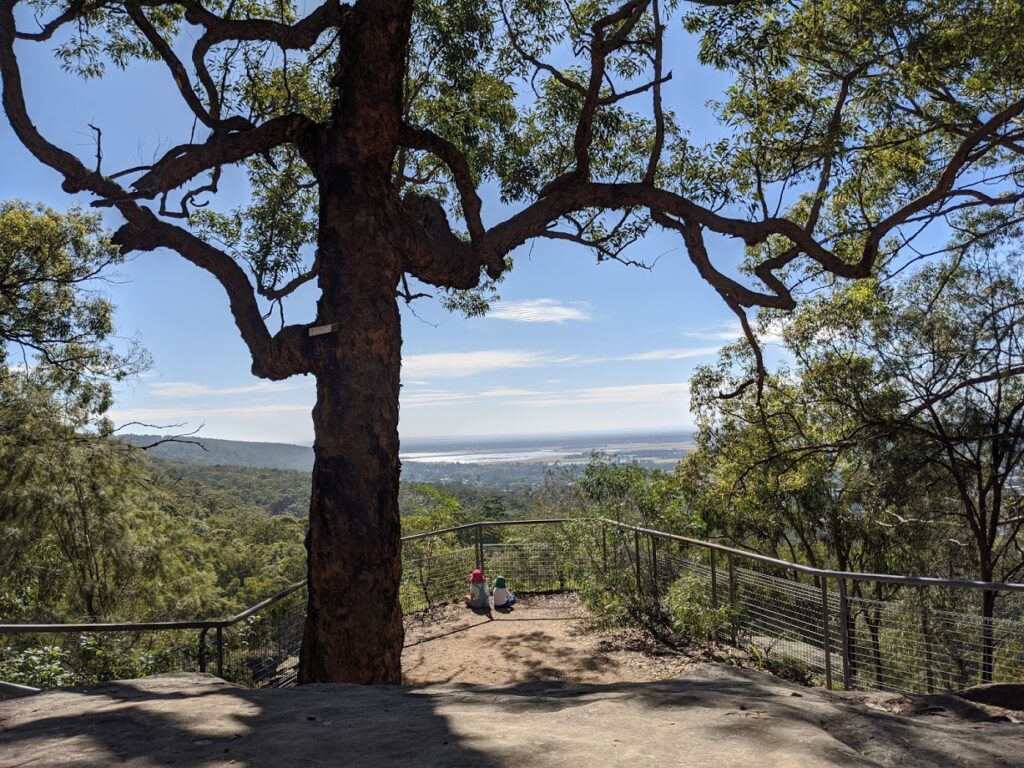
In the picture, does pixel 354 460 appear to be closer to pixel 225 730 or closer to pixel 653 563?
pixel 225 730

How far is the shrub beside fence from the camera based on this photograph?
5.15 m

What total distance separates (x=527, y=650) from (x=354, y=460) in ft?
12.1

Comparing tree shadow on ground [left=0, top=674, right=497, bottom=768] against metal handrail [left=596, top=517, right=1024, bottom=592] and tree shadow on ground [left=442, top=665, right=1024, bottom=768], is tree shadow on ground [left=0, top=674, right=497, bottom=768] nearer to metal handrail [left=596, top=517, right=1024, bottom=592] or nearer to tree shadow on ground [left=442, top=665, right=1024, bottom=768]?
tree shadow on ground [left=442, top=665, right=1024, bottom=768]

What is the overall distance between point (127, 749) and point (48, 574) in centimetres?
1976

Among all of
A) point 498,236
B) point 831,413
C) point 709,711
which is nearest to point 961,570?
point 831,413

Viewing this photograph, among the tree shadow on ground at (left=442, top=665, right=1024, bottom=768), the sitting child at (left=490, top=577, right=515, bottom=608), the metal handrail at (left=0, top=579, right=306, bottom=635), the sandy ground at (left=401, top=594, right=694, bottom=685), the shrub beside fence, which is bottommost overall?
the sandy ground at (left=401, top=594, right=694, bottom=685)

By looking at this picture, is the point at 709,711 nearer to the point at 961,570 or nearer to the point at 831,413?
the point at 831,413

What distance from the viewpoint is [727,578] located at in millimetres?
7004

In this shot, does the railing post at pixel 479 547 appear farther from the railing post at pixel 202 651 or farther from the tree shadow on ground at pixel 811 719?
the tree shadow on ground at pixel 811 719

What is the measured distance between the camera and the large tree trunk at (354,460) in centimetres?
491

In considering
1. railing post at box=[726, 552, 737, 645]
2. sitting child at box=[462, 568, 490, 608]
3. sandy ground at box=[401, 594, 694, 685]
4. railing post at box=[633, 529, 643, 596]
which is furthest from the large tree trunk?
sitting child at box=[462, 568, 490, 608]

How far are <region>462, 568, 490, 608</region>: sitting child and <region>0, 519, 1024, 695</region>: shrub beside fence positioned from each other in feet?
1.85

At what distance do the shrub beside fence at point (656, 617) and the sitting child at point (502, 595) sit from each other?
0.72 meters

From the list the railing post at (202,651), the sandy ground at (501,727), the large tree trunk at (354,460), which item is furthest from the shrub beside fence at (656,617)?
the sandy ground at (501,727)
